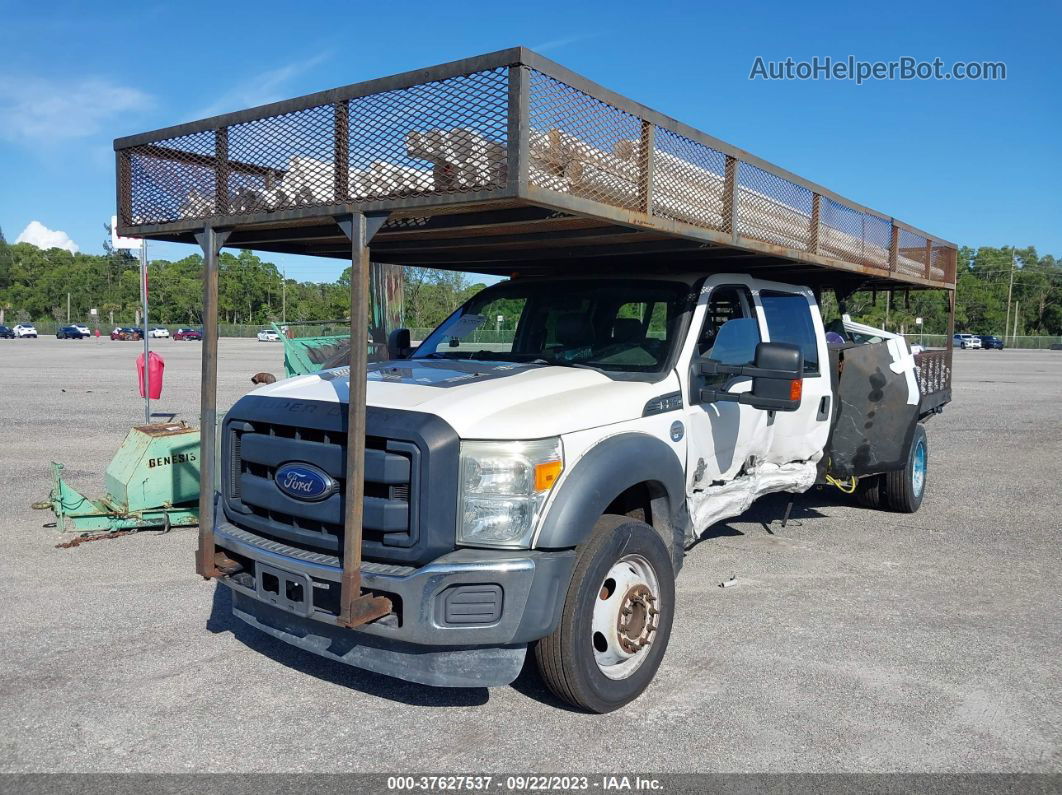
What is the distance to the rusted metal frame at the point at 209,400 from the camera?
156 inches

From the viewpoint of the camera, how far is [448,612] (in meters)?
3.27

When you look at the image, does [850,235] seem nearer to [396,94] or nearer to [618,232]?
[618,232]

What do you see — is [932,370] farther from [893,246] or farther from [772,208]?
[772,208]

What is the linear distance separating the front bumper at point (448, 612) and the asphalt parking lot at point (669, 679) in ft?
1.12

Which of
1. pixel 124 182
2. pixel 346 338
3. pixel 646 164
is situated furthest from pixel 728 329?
pixel 346 338

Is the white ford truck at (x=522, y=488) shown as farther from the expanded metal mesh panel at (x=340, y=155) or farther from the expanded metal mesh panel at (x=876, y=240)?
the expanded metal mesh panel at (x=876, y=240)

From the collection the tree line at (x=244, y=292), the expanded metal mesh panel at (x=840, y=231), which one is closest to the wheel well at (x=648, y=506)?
the expanded metal mesh panel at (x=840, y=231)

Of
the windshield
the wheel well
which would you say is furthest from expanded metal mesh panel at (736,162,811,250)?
the wheel well

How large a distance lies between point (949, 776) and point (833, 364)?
11.6ft

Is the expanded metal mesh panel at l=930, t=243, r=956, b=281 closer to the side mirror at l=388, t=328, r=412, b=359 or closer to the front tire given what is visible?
the side mirror at l=388, t=328, r=412, b=359

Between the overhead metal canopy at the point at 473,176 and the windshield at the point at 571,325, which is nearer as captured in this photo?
the overhead metal canopy at the point at 473,176

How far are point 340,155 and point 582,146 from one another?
3.21 feet

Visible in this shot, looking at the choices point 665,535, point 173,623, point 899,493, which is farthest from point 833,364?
point 173,623

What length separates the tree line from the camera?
101 meters
